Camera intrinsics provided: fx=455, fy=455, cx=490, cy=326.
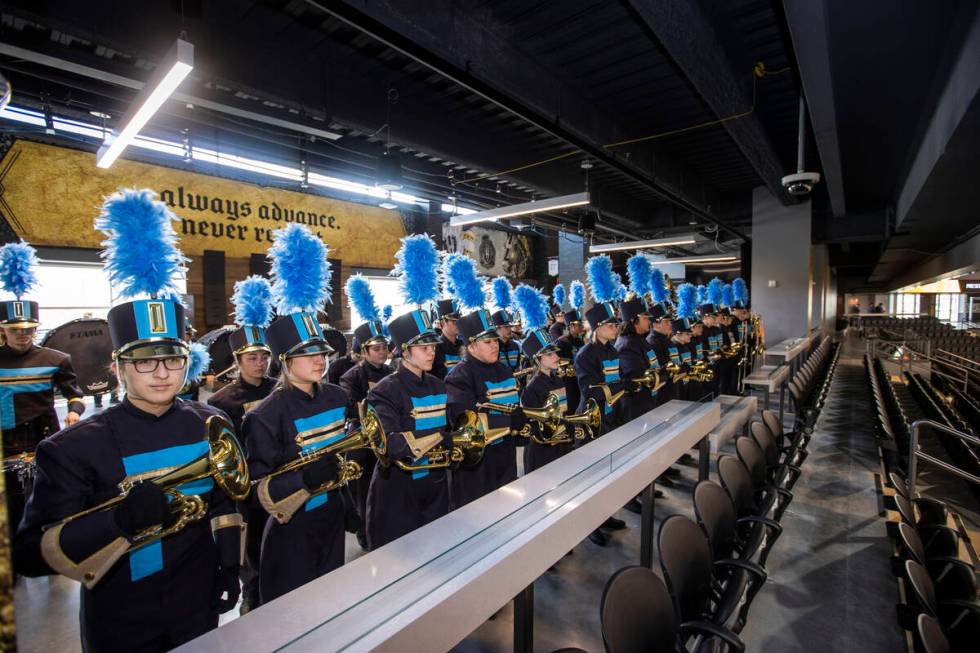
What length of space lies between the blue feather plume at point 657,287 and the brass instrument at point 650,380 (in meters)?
3.29

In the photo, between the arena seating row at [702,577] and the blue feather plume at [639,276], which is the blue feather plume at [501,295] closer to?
the blue feather plume at [639,276]

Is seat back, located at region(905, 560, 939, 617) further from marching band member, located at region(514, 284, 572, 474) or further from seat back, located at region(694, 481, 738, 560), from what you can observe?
marching band member, located at region(514, 284, 572, 474)

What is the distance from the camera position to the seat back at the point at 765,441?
4.39 m

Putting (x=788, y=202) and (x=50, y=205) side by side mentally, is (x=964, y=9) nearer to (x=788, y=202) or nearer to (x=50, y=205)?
(x=788, y=202)

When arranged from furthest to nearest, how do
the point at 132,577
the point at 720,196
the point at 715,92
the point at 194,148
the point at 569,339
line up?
the point at 720,196 < the point at 569,339 < the point at 194,148 < the point at 715,92 < the point at 132,577

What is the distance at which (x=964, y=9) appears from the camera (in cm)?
396

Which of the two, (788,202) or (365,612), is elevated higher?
(788,202)

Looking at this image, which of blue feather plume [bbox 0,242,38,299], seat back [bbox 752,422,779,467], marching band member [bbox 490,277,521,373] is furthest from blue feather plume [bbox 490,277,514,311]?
blue feather plume [bbox 0,242,38,299]

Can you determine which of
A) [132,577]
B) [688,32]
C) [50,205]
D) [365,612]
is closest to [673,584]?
[365,612]

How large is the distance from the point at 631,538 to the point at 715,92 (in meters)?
4.83

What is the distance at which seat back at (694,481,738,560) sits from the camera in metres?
2.89

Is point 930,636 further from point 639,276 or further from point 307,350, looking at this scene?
point 639,276

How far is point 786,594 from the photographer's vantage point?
11.6 ft

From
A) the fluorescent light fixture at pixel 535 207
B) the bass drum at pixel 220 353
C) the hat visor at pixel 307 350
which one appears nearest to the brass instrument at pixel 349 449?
the hat visor at pixel 307 350
